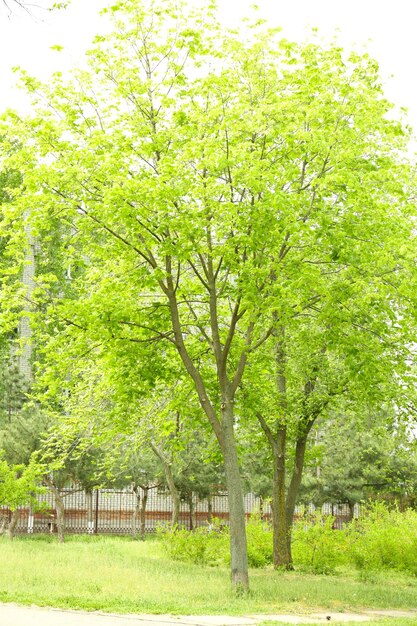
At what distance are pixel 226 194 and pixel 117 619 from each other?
7.15 meters

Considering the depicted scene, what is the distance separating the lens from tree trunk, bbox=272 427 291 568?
2081 centimetres

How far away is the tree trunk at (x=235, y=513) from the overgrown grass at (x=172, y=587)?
0.31 metres

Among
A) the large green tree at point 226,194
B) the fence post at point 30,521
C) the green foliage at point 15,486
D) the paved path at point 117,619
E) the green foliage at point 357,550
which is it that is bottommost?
the paved path at point 117,619

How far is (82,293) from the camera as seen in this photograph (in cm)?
1700

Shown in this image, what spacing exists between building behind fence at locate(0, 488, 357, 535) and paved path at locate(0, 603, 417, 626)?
75.0 feet

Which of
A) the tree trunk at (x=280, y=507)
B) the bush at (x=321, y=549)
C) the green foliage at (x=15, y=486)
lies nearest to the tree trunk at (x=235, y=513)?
the tree trunk at (x=280, y=507)

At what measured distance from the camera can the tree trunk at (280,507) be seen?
20.8 meters

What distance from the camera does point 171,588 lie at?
15.1 metres

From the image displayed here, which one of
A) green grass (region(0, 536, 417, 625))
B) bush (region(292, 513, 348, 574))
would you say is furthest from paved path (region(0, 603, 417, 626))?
bush (region(292, 513, 348, 574))

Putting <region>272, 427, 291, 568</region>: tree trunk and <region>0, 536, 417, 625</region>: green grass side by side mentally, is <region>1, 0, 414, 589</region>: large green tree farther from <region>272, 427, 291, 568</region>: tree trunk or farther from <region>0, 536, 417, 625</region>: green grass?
<region>272, 427, 291, 568</region>: tree trunk

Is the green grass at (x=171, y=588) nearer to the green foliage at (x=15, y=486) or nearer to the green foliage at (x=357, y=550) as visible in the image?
the green foliage at (x=357, y=550)

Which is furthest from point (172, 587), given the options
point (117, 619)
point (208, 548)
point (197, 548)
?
point (208, 548)

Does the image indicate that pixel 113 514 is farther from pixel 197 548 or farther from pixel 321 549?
pixel 321 549

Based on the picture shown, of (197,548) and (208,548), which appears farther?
(208,548)
